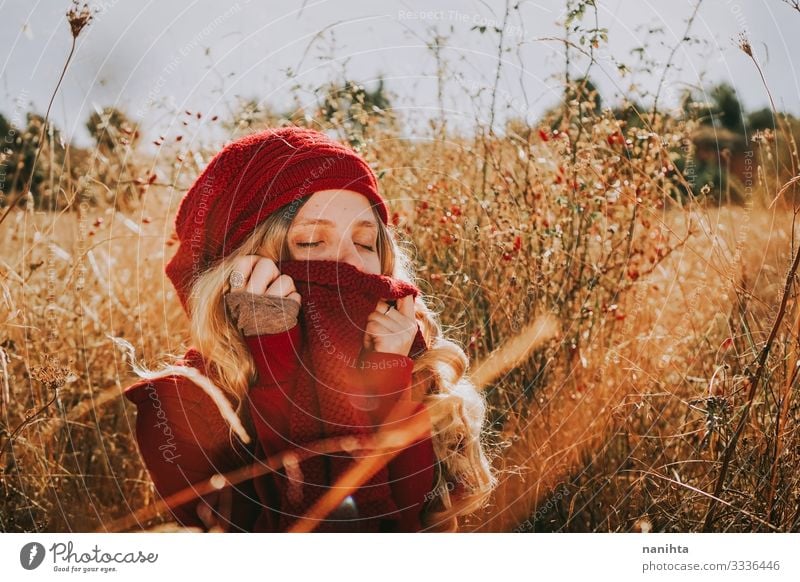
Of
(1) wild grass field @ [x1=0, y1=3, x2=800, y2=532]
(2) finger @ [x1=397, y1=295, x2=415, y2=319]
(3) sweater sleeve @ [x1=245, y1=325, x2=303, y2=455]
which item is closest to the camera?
(3) sweater sleeve @ [x1=245, y1=325, x2=303, y2=455]

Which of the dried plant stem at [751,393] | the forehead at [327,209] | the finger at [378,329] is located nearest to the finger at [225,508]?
the finger at [378,329]

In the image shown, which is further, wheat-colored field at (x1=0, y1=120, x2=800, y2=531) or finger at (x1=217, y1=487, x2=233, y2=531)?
wheat-colored field at (x1=0, y1=120, x2=800, y2=531)

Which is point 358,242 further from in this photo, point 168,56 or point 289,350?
point 168,56

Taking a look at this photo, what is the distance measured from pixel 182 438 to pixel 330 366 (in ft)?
1.15

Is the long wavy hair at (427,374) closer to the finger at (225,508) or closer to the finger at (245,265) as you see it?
the finger at (245,265)

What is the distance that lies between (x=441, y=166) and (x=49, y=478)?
1.42 m

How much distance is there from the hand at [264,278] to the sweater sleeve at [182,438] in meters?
0.26

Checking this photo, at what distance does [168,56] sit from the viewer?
1.89 metres

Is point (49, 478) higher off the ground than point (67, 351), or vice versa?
point (67, 351)

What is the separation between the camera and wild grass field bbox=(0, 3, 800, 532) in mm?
1655

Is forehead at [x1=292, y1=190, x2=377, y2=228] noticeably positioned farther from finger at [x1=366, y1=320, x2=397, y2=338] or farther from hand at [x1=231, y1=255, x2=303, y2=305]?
finger at [x1=366, y1=320, x2=397, y2=338]

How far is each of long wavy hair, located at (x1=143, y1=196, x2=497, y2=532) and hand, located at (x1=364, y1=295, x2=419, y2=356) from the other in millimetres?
104

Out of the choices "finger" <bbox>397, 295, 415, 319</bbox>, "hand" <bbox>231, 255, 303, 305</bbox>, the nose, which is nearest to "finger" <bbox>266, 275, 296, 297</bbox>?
"hand" <bbox>231, 255, 303, 305</bbox>

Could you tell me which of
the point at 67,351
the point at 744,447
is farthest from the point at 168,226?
the point at 744,447
